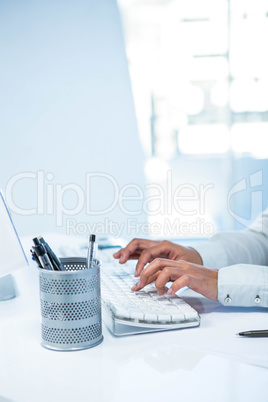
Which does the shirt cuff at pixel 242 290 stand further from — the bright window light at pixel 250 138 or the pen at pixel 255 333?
the bright window light at pixel 250 138

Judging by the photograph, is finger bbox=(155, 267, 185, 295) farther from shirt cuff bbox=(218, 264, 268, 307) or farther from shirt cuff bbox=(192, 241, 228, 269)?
shirt cuff bbox=(192, 241, 228, 269)

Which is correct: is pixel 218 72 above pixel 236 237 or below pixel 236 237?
above

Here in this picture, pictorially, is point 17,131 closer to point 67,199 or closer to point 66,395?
point 67,199

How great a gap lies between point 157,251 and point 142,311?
0.32 meters

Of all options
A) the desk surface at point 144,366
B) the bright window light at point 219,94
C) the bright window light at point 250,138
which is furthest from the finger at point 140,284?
the bright window light at point 219,94

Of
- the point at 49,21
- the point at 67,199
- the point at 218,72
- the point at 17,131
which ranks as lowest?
the point at 67,199

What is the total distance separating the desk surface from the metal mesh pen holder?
0.02 metres

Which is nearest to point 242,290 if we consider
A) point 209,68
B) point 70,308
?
point 70,308

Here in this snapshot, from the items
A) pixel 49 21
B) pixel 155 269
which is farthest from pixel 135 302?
pixel 49 21

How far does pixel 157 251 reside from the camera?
3.09 feet

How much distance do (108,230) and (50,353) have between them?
10.7 feet

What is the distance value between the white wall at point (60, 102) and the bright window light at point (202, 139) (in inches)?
33.6

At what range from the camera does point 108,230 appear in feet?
12.5

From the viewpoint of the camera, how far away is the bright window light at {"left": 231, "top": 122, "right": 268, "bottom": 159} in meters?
4.18
